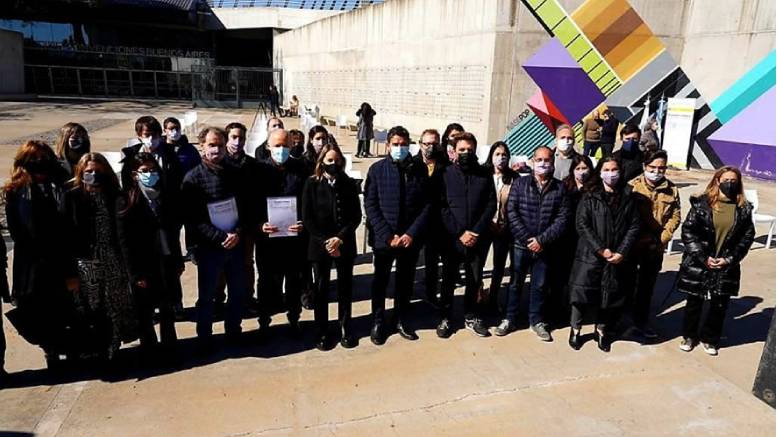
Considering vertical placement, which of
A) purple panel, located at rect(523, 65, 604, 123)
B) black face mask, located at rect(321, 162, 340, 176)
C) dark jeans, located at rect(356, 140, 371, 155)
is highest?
purple panel, located at rect(523, 65, 604, 123)

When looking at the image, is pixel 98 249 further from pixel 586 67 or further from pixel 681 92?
pixel 681 92

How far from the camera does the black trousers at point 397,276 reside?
4.40 m

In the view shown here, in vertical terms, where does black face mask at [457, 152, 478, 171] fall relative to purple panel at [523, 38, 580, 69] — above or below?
below

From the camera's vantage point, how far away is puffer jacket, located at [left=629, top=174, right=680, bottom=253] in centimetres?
447

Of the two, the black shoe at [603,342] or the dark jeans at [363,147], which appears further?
the dark jeans at [363,147]

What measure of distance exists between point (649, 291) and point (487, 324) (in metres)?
1.45

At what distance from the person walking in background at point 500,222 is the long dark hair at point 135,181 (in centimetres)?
281

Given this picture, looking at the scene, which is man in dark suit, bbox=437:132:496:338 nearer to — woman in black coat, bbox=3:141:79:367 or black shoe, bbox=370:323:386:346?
black shoe, bbox=370:323:386:346

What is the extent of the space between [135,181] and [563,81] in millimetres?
10698

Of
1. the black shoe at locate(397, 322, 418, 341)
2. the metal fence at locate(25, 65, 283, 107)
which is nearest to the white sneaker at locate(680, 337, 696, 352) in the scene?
the black shoe at locate(397, 322, 418, 341)

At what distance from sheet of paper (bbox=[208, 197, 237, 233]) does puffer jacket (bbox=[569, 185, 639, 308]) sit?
275 centimetres

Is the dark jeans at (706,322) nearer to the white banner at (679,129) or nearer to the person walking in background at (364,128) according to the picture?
the person walking in background at (364,128)

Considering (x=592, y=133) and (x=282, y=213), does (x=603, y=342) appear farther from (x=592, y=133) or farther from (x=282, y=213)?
(x=592, y=133)

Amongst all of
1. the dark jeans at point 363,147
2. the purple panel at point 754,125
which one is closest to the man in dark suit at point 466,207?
the dark jeans at point 363,147
